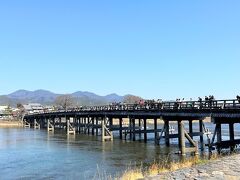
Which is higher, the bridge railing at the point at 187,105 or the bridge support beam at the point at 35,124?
the bridge railing at the point at 187,105

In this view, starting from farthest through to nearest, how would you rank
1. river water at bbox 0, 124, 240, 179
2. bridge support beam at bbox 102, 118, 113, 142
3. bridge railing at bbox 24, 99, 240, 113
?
bridge support beam at bbox 102, 118, 113, 142, bridge railing at bbox 24, 99, 240, 113, river water at bbox 0, 124, 240, 179

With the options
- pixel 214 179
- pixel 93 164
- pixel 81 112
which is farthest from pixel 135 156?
pixel 81 112

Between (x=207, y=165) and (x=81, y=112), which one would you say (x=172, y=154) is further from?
(x=81, y=112)

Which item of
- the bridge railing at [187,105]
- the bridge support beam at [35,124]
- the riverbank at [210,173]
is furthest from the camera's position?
the bridge support beam at [35,124]

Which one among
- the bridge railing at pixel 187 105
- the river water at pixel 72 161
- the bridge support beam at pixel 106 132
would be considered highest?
the bridge railing at pixel 187 105

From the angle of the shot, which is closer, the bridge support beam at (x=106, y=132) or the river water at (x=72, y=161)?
the river water at (x=72, y=161)

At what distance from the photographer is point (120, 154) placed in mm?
36094

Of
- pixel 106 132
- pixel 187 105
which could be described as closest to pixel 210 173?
pixel 187 105

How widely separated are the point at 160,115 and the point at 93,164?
1212 cm

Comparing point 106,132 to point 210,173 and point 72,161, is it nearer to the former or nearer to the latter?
point 72,161

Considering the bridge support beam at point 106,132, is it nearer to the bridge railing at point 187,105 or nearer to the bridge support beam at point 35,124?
the bridge railing at point 187,105

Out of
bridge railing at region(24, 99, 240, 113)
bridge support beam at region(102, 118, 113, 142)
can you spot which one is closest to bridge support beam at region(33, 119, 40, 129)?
bridge support beam at region(102, 118, 113, 142)

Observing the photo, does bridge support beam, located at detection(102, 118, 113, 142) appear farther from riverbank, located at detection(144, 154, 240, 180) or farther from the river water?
riverbank, located at detection(144, 154, 240, 180)

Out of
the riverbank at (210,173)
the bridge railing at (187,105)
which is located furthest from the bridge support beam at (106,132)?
the riverbank at (210,173)
